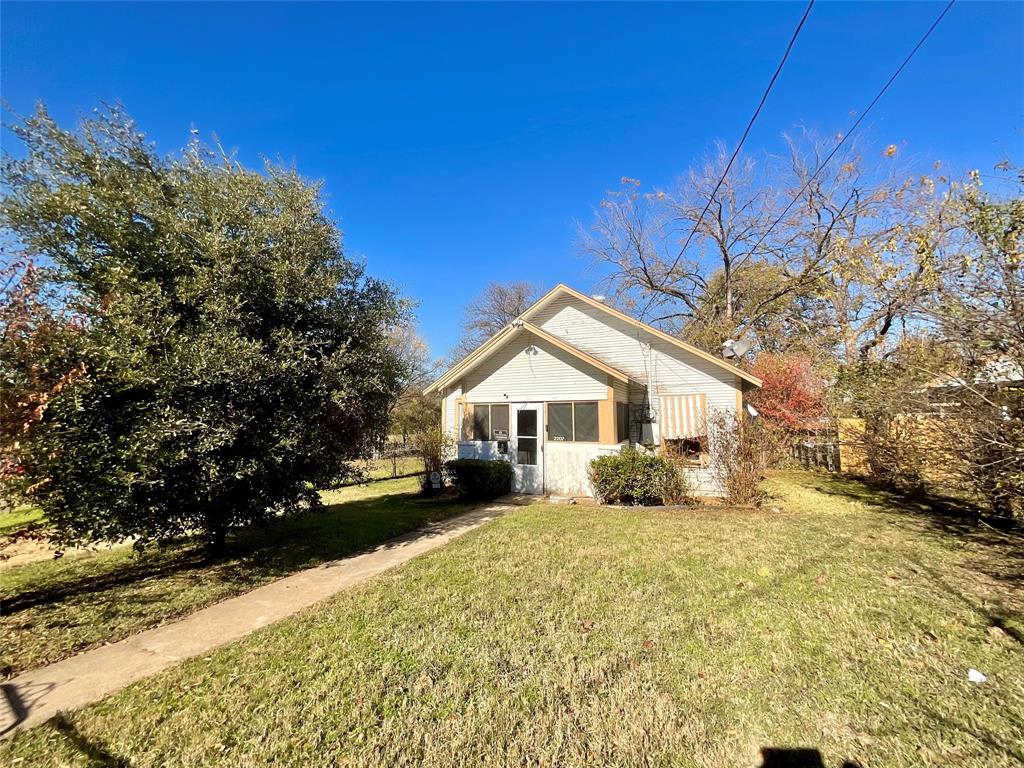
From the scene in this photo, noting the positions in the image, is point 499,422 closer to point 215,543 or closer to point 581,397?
point 581,397

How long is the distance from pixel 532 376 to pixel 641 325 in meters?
3.75

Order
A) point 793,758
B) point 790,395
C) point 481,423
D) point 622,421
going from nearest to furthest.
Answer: point 793,758 < point 622,421 < point 481,423 < point 790,395

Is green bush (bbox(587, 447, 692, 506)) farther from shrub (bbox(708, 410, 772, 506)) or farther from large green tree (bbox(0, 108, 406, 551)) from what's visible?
large green tree (bbox(0, 108, 406, 551))

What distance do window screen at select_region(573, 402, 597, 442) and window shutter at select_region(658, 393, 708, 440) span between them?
7.10 feet

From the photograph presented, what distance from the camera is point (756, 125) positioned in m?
7.92

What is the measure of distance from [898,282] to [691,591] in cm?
728

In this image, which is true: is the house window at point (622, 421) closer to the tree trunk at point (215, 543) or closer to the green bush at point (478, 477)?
the green bush at point (478, 477)

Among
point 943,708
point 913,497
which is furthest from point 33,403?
point 913,497

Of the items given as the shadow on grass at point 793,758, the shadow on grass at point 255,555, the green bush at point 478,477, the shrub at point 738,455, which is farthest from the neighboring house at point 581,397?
the shadow on grass at point 793,758

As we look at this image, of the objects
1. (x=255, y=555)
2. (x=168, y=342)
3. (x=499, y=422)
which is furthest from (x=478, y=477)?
(x=168, y=342)

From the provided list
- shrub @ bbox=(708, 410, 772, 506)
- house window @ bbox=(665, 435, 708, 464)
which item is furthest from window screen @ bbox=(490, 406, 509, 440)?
shrub @ bbox=(708, 410, 772, 506)

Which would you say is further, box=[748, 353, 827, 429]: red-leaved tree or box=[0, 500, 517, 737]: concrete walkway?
box=[748, 353, 827, 429]: red-leaved tree

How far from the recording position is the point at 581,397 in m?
11.9

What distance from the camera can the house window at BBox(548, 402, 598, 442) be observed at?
1181 centimetres
